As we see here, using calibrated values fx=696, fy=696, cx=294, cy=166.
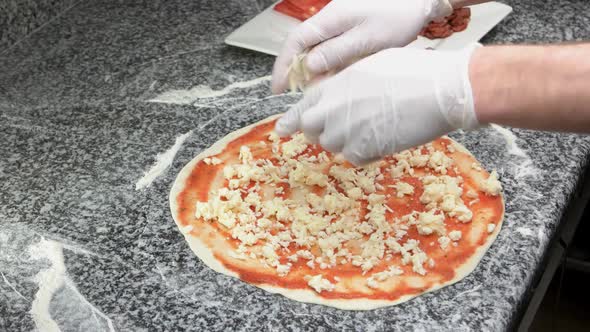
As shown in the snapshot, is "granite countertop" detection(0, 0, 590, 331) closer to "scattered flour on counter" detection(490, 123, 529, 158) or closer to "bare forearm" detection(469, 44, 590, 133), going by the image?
"scattered flour on counter" detection(490, 123, 529, 158)

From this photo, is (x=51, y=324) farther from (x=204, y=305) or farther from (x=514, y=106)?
(x=514, y=106)

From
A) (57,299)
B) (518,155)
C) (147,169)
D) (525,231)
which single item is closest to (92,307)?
(57,299)

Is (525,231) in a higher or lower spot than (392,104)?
lower

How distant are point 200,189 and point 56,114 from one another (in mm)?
472

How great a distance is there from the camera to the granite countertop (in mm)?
1193

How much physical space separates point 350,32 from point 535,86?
17.4 inches

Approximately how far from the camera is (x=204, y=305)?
1.21 m

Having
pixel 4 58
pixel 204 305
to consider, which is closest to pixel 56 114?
pixel 4 58

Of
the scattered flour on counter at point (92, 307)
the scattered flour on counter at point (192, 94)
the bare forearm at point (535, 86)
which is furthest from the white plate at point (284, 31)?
the scattered flour on counter at point (92, 307)

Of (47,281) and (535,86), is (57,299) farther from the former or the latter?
(535,86)

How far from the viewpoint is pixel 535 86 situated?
1061 millimetres

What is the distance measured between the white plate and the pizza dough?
14.7 inches

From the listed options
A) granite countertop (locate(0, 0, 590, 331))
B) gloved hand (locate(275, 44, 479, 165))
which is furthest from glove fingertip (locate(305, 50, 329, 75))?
granite countertop (locate(0, 0, 590, 331))

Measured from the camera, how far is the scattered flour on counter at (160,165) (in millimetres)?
1474
